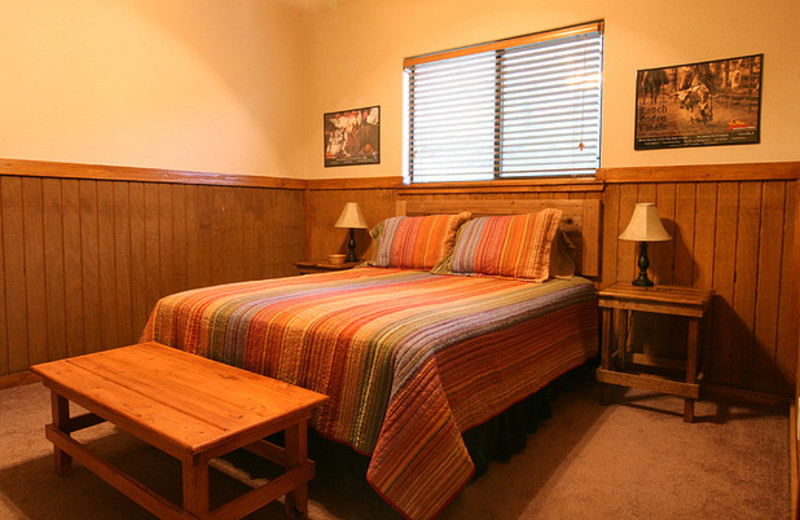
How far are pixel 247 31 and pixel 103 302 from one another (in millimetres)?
2186

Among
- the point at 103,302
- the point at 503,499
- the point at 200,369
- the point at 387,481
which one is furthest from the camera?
the point at 103,302

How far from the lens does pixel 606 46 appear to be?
3100 millimetres

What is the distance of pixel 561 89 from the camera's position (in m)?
3.33

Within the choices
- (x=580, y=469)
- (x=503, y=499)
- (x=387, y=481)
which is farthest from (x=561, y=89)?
(x=387, y=481)

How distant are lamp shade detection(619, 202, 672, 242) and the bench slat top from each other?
1.87 metres

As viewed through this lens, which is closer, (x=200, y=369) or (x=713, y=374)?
(x=200, y=369)

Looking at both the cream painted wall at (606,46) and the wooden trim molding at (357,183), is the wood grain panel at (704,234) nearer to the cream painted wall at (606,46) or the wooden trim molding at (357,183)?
the cream painted wall at (606,46)

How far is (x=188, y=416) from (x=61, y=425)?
830 mm

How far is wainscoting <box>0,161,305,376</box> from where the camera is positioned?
2898 millimetres

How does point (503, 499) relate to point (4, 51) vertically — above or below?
below

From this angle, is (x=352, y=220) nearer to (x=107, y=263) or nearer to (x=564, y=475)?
(x=107, y=263)

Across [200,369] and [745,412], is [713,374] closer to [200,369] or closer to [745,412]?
[745,412]

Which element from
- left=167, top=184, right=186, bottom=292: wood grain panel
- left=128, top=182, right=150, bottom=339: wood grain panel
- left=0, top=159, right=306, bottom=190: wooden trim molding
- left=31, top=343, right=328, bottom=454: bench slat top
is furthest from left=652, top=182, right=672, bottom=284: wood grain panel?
left=128, top=182, right=150, bottom=339: wood grain panel

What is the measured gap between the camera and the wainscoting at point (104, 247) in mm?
→ 2898
